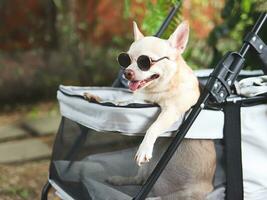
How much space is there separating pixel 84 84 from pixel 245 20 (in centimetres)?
213

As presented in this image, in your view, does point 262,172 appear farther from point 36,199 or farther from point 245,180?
point 36,199

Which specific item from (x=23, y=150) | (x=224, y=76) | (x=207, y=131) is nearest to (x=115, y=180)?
(x=207, y=131)

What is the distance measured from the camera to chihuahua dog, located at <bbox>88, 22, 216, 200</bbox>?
6.76 feet

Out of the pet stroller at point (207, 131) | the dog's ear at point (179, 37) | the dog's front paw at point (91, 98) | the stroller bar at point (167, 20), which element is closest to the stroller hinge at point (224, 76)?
the pet stroller at point (207, 131)

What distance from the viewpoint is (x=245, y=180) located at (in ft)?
7.22

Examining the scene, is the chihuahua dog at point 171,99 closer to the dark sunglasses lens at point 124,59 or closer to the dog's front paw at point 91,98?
the dark sunglasses lens at point 124,59

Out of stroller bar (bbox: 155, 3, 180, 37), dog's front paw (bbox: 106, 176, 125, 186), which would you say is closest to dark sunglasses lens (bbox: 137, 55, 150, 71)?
dog's front paw (bbox: 106, 176, 125, 186)

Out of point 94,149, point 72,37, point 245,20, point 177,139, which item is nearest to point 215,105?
point 177,139

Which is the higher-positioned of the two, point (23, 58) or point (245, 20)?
point (245, 20)

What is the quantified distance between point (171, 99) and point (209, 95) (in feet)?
0.43

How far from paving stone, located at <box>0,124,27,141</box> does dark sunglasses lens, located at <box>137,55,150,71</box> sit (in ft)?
8.10

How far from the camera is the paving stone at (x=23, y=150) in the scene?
3906 millimetres

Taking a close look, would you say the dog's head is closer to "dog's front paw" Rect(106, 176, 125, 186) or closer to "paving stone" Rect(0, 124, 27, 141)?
"dog's front paw" Rect(106, 176, 125, 186)

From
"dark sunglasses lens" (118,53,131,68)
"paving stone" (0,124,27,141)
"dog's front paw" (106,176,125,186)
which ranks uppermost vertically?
"dark sunglasses lens" (118,53,131,68)
